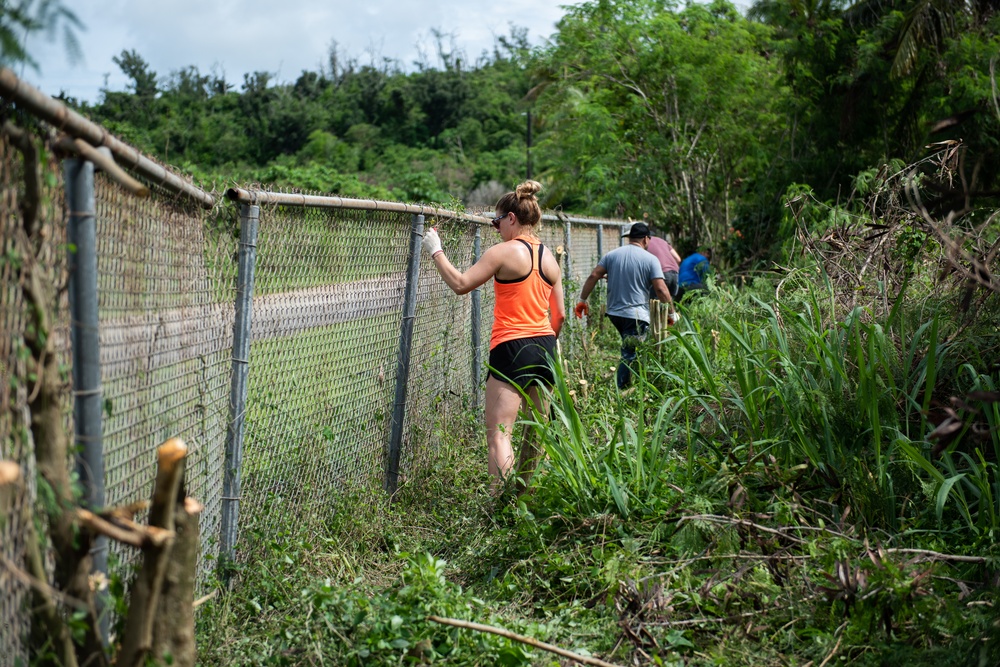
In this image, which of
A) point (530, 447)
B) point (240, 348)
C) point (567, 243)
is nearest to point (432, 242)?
point (530, 447)

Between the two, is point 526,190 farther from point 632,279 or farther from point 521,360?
point 632,279

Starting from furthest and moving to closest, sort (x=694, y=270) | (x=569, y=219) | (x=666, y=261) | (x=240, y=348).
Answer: (x=694, y=270), (x=666, y=261), (x=569, y=219), (x=240, y=348)

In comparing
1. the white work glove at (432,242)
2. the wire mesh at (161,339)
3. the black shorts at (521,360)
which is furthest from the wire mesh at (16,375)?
the black shorts at (521,360)

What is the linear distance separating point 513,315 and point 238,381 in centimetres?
187

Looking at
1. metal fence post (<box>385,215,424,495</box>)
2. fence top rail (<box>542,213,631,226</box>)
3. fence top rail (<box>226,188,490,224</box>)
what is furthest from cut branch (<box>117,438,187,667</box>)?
fence top rail (<box>542,213,631,226</box>)

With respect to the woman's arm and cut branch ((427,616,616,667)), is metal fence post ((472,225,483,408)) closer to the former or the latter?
the woman's arm

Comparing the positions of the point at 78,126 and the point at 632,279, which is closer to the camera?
the point at 78,126

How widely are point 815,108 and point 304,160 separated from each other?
135 ft

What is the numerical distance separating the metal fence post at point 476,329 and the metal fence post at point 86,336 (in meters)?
4.72

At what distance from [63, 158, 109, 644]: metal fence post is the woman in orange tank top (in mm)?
2840

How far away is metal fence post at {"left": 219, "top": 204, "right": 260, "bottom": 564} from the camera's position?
3.59 meters

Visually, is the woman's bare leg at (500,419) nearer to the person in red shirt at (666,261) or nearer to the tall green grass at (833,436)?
the tall green grass at (833,436)

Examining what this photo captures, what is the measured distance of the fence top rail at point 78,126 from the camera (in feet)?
6.10

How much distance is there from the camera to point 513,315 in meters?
5.15
